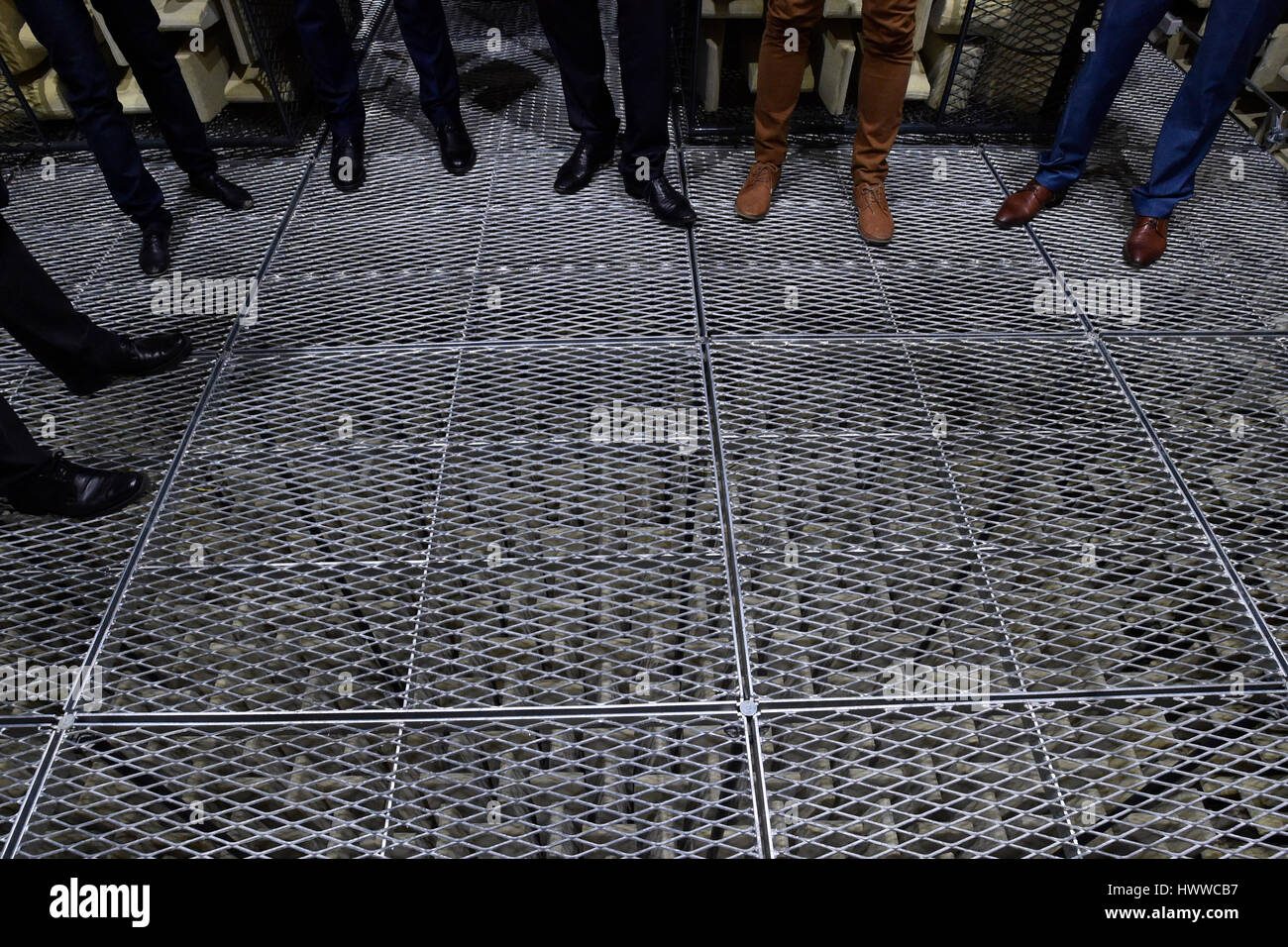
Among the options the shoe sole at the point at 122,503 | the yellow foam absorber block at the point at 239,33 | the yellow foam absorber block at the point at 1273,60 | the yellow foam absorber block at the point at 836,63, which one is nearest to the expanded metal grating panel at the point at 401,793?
the shoe sole at the point at 122,503

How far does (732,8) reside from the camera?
3416mm

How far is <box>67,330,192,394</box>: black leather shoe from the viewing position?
7.99ft

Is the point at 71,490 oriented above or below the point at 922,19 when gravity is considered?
below

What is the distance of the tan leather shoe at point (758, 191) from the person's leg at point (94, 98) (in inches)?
83.3

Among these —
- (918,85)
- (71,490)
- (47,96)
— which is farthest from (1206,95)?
(47,96)

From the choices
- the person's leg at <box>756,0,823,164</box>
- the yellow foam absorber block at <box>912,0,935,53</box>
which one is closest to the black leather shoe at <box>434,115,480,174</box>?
the person's leg at <box>756,0,823,164</box>

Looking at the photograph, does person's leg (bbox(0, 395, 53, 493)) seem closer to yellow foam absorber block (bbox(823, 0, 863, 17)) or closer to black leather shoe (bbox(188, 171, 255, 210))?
black leather shoe (bbox(188, 171, 255, 210))

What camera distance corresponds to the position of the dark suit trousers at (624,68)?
267 cm

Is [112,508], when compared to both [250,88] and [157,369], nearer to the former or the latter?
[157,369]

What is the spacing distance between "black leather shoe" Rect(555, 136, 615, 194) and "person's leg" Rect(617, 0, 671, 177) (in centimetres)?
17

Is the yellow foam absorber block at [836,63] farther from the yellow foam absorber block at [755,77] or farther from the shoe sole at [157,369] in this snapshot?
the shoe sole at [157,369]

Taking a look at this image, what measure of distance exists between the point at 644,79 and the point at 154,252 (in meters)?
1.82

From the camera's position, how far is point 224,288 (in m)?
2.81

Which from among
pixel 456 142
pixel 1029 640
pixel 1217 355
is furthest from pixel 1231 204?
pixel 456 142
